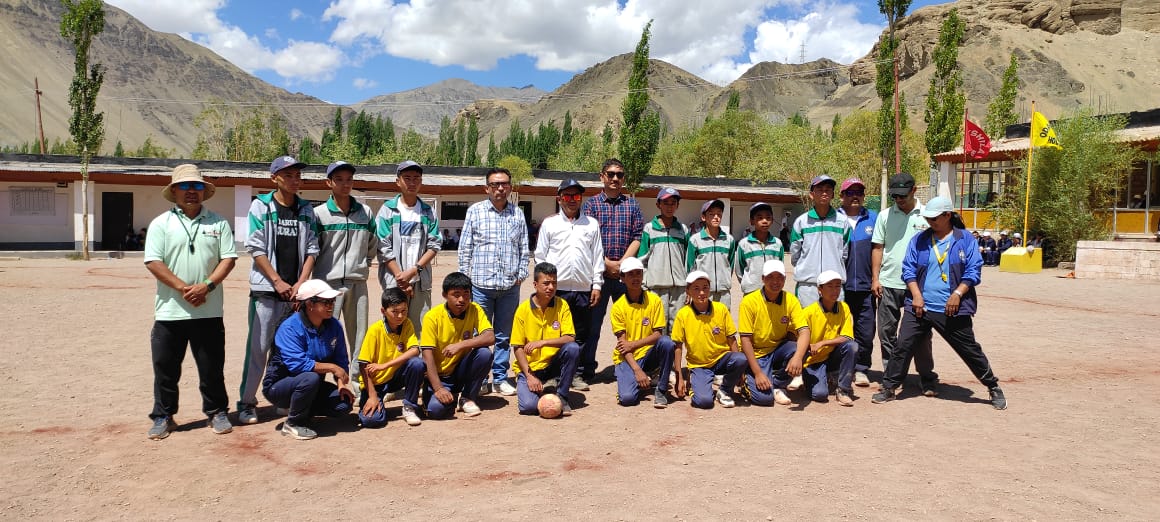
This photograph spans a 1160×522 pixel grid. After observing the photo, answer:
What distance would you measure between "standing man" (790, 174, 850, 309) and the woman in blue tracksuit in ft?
1.82

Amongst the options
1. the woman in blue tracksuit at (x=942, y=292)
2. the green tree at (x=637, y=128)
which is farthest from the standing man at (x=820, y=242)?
the green tree at (x=637, y=128)

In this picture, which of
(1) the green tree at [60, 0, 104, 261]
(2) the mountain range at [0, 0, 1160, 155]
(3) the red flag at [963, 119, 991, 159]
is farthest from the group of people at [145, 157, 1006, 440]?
(2) the mountain range at [0, 0, 1160, 155]

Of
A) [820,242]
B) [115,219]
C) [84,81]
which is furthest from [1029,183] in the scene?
[115,219]

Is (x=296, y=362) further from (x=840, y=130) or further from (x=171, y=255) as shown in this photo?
(x=840, y=130)

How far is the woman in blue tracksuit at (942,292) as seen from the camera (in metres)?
5.36

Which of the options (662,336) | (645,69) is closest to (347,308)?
(662,336)

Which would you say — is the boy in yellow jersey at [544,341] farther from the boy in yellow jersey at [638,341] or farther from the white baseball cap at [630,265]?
the white baseball cap at [630,265]

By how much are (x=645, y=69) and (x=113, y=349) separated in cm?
2558

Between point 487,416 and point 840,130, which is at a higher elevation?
point 840,130

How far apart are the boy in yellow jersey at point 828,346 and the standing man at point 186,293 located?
3976mm

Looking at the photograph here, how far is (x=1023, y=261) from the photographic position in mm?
19000

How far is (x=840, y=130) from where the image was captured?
4634 centimetres

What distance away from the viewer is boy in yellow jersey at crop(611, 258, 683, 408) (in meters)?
5.41

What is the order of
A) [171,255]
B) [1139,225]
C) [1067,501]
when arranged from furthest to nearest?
[1139,225] < [171,255] < [1067,501]
